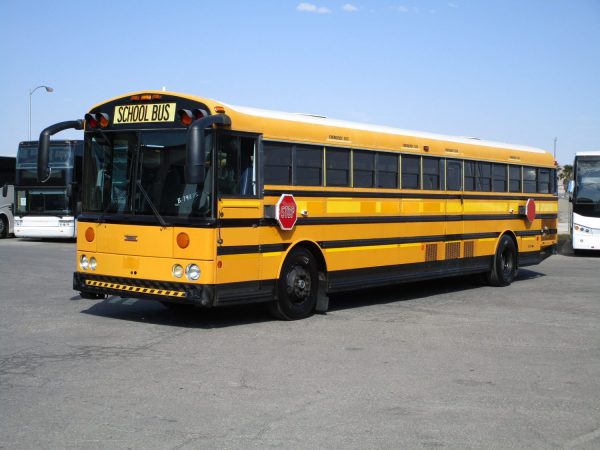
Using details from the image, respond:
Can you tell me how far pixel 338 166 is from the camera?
461 inches

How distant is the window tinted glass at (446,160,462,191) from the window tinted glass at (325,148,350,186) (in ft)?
10.1

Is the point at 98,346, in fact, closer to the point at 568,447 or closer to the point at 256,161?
the point at 256,161

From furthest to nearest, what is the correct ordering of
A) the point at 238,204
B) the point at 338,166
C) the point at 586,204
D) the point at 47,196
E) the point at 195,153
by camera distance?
the point at 47,196 → the point at 586,204 → the point at 338,166 → the point at 238,204 → the point at 195,153

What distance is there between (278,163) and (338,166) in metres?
1.34

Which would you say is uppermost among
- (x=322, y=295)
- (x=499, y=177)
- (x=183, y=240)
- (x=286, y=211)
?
(x=499, y=177)

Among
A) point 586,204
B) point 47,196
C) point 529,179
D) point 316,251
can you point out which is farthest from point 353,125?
point 47,196

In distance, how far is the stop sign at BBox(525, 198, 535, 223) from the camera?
1672 centimetres

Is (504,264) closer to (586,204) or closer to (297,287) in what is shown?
(297,287)

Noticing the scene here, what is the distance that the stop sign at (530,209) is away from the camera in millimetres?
16719

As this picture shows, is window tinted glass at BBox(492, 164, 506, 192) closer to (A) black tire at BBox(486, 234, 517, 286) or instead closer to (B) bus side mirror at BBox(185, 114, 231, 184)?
(A) black tire at BBox(486, 234, 517, 286)

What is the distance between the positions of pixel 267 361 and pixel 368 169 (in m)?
4.85

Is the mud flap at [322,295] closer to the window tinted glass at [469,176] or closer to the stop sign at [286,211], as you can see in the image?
the stop sign at [286,211]

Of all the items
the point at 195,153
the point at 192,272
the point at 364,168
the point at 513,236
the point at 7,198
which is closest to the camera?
the point at 195,153

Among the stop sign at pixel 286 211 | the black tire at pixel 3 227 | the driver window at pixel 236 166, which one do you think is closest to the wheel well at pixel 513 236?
the stop sign at pixel 286 211
